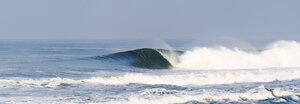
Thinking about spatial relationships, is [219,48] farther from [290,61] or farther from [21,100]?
[21,100]

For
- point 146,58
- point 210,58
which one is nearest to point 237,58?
point 210,58

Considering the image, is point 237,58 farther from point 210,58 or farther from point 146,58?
point 146,58

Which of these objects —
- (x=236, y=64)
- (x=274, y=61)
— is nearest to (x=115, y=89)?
(x=236, y=64)

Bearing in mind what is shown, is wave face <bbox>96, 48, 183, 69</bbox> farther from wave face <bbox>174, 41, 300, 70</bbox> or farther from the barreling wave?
wave face <bbox>174, 41, 300, 70</bbox>

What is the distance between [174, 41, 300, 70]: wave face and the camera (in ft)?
108

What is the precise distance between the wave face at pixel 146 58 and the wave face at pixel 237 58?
140cm

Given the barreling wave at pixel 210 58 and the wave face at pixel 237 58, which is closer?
the barreling wave at pixel 210 58

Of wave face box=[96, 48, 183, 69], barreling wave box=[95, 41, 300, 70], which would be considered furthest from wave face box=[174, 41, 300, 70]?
wave face box=[96, 48, 183, 69]

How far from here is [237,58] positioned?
118 ft

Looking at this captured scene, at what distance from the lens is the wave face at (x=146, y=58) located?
99.6ft

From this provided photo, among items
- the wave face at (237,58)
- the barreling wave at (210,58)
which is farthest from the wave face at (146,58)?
the wave face at (237,58)

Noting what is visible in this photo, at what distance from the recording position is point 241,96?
15445mm

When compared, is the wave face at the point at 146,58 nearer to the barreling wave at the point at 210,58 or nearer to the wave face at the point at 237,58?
the barreling wave at the point at 210,58

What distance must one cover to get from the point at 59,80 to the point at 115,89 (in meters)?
3.20
